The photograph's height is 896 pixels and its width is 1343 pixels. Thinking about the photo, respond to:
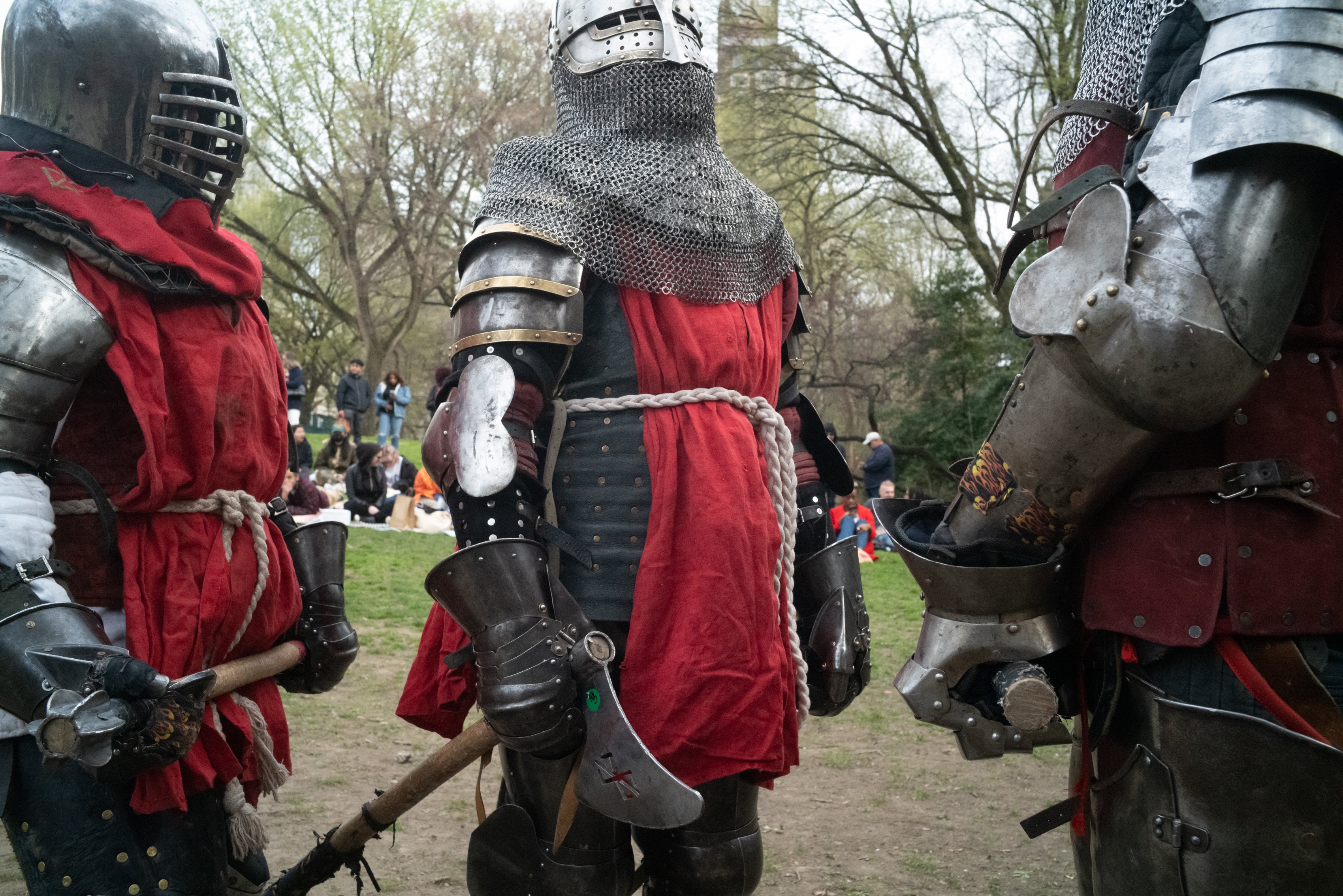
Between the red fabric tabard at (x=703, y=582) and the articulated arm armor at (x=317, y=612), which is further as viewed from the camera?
the articulated arm armor at (x=317, y=612)

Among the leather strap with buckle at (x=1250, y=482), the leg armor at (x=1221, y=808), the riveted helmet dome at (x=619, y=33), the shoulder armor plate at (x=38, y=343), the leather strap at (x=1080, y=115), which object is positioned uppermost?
the riveted helmet dome at (x=619, y=33)

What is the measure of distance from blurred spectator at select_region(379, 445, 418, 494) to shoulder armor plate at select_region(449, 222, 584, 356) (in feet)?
35.8

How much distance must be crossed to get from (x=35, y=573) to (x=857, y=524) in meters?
10.1

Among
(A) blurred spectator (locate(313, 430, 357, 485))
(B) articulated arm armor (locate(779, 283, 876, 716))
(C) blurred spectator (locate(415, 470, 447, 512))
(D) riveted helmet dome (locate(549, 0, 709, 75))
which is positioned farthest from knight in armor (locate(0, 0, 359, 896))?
(A) blurred spectator (locate(313, 430, 357, 485))

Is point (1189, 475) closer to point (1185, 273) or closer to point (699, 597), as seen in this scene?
point (1185, 273)

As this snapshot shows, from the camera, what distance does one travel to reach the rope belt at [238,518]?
218 cm

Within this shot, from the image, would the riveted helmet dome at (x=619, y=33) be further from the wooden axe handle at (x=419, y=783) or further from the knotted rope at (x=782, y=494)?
the wooden axe handle at (x=419, y=783)

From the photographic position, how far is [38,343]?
6.12 feet

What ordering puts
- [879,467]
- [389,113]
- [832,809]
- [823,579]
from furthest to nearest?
[389,113], [879,467], [832,809], [823,579]

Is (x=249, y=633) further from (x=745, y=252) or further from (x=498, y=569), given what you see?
(x=745, y=252)

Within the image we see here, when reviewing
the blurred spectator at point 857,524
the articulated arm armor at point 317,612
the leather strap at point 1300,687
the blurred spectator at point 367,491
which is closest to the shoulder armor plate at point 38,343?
the articulated arm armor at point 317,612

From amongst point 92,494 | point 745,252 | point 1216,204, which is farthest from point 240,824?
point 1216,204

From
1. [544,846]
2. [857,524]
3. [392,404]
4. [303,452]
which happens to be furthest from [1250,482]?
[392,404]

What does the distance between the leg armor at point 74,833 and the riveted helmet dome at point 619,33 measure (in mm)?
1799
